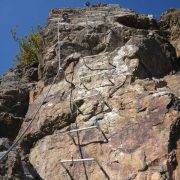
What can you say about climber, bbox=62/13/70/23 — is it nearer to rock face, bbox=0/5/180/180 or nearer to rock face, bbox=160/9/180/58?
rock face, bbox=0/5/180/180

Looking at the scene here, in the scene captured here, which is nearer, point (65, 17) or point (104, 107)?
point (104, 107)

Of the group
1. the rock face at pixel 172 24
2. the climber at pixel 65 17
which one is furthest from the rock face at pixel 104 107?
the rock face at pixel 172 24

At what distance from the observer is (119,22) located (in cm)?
1762

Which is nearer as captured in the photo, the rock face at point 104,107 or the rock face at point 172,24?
the rock face at point 104,107

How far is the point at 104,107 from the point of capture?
12.8m

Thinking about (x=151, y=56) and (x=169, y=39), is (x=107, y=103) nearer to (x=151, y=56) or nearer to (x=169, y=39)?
(x=151, y=56)

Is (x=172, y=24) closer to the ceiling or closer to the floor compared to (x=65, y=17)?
closer to the floor

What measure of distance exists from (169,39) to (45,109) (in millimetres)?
6882

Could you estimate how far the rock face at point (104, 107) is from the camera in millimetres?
11008

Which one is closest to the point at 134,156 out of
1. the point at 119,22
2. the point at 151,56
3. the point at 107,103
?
the point at 107,103

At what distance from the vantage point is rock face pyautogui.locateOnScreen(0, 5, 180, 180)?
1101cm

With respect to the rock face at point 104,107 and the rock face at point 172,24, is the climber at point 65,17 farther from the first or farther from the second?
the rock face at point 172,24

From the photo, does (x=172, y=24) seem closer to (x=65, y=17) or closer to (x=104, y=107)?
(x=65, y=17)

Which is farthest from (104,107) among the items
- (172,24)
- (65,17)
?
(172,24)
